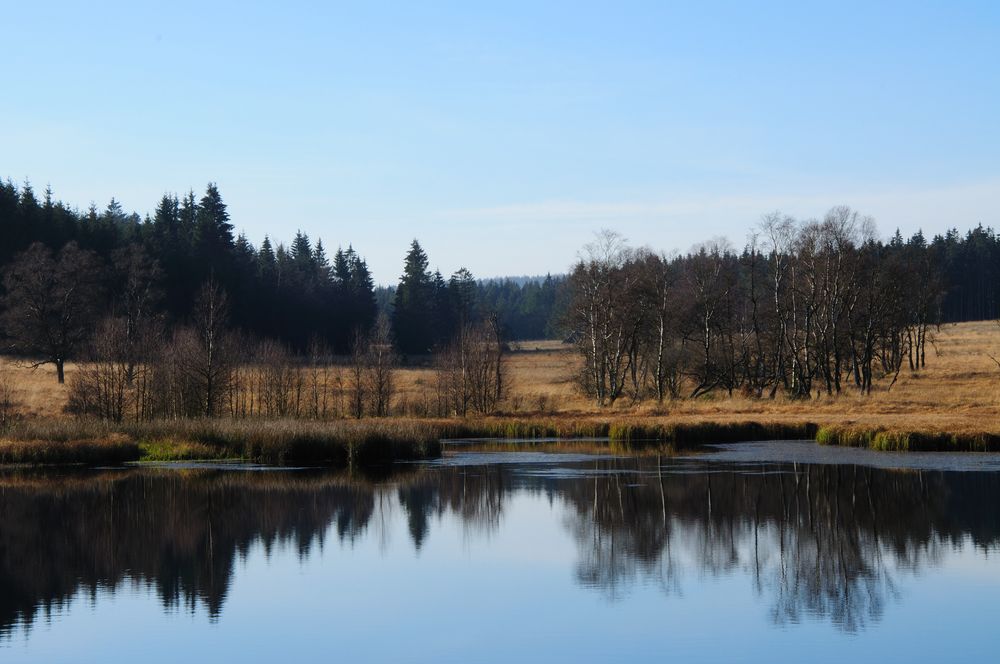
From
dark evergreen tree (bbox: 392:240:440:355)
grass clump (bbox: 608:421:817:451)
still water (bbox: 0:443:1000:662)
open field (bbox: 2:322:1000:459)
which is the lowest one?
still water (bbox: 0:443:1000:662)

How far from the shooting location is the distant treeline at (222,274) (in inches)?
3374

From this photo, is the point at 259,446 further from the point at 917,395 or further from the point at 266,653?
the point at 917,395

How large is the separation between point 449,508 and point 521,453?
45.2ft

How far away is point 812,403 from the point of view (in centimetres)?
5700

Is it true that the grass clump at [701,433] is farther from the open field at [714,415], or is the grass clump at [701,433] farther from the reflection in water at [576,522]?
the reflection in water at [576,522]

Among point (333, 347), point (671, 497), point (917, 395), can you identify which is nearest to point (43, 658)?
point (671, 497)

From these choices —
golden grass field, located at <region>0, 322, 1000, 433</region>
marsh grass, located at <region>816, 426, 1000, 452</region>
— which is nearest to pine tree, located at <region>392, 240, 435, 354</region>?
golden grass field, located at <region>0, 322, 1000, 433</region>

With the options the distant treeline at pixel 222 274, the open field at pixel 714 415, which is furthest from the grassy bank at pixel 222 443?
the distant treeline at pixel 222 274

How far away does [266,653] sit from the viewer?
16578 mm

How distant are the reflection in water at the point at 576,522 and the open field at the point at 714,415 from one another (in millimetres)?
5881

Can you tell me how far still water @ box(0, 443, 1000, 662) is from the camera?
1714 centimetres

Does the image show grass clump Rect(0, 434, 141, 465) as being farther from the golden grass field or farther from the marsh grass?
the marsh grass

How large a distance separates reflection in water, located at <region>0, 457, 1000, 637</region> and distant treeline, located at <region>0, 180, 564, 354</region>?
126 ft

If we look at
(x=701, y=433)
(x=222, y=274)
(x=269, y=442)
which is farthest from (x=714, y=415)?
(x=222, y=274)
